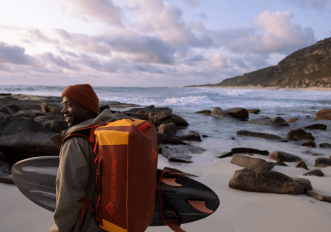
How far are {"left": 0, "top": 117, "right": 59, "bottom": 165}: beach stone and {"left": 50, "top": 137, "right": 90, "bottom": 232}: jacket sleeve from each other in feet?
11.8

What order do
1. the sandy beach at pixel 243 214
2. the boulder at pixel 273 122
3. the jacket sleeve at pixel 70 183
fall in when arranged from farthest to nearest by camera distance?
the boulder at pixel 273 122
the sandy beach at pixel 243 214
the jacket sleeve at pixel 70 183

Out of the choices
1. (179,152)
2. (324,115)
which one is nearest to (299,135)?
(179,152)

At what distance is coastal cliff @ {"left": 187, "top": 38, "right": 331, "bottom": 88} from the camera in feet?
261

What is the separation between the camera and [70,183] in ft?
4.53

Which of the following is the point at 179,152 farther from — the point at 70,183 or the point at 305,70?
the point at 305,70

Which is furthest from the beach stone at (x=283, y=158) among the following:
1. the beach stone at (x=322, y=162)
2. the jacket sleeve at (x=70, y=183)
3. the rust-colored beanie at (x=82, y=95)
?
the jacket sleeve at (x=70, y=183)

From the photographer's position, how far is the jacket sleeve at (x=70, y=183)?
1379mm

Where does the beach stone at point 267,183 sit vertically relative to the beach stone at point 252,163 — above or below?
above

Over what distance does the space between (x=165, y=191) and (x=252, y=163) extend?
3.41 m

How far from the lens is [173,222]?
2029mm

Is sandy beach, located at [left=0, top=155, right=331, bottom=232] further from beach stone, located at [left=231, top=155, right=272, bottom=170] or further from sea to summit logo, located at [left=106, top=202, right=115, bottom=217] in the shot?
sea to summit logo, located at [left=106, top=202, right=115, bottom=217]

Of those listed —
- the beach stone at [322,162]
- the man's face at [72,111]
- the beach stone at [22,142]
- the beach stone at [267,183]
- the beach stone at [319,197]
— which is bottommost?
the beach stone at [322,162]

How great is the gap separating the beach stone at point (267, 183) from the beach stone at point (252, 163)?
1188mm

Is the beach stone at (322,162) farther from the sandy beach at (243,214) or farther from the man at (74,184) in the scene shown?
the man at (74,184)
